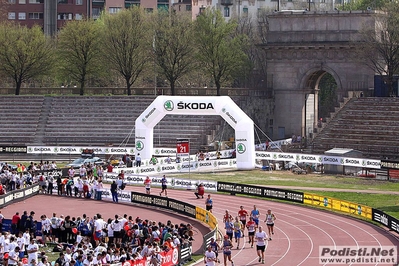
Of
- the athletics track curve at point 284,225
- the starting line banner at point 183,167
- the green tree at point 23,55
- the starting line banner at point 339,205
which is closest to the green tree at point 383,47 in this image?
the starting line banner at point 183,167

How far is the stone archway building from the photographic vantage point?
9200cm

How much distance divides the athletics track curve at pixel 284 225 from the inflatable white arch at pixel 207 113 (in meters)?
12.1

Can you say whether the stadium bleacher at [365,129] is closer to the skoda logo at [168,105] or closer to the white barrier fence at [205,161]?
the white barrier fence at [205,161]

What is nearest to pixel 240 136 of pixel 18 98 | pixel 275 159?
pixel 275 159

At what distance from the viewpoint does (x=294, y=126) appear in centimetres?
9544

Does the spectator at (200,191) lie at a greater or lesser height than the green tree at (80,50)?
lesser

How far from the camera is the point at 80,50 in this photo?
103375 mm

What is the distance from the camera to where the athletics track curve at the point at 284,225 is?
42250mm

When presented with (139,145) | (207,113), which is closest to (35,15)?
(139,145)

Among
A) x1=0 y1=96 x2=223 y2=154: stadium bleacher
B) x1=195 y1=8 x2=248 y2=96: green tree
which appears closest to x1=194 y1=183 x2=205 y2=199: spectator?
x1=0 y1=96 x2=223 y2=154: stadium bleacher

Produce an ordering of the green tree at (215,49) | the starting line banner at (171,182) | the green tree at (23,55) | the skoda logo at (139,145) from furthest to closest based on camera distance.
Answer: the green tree at (215,49)
the green tree at (23,55)
the skoda logo at (139,145)
the starting line banner at (171,182)

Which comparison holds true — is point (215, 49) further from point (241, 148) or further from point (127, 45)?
point (241, 148)

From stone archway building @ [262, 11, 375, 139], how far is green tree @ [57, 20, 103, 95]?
2043 centimetres

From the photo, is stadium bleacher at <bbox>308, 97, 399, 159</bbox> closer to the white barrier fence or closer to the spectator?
the white barrier fence
